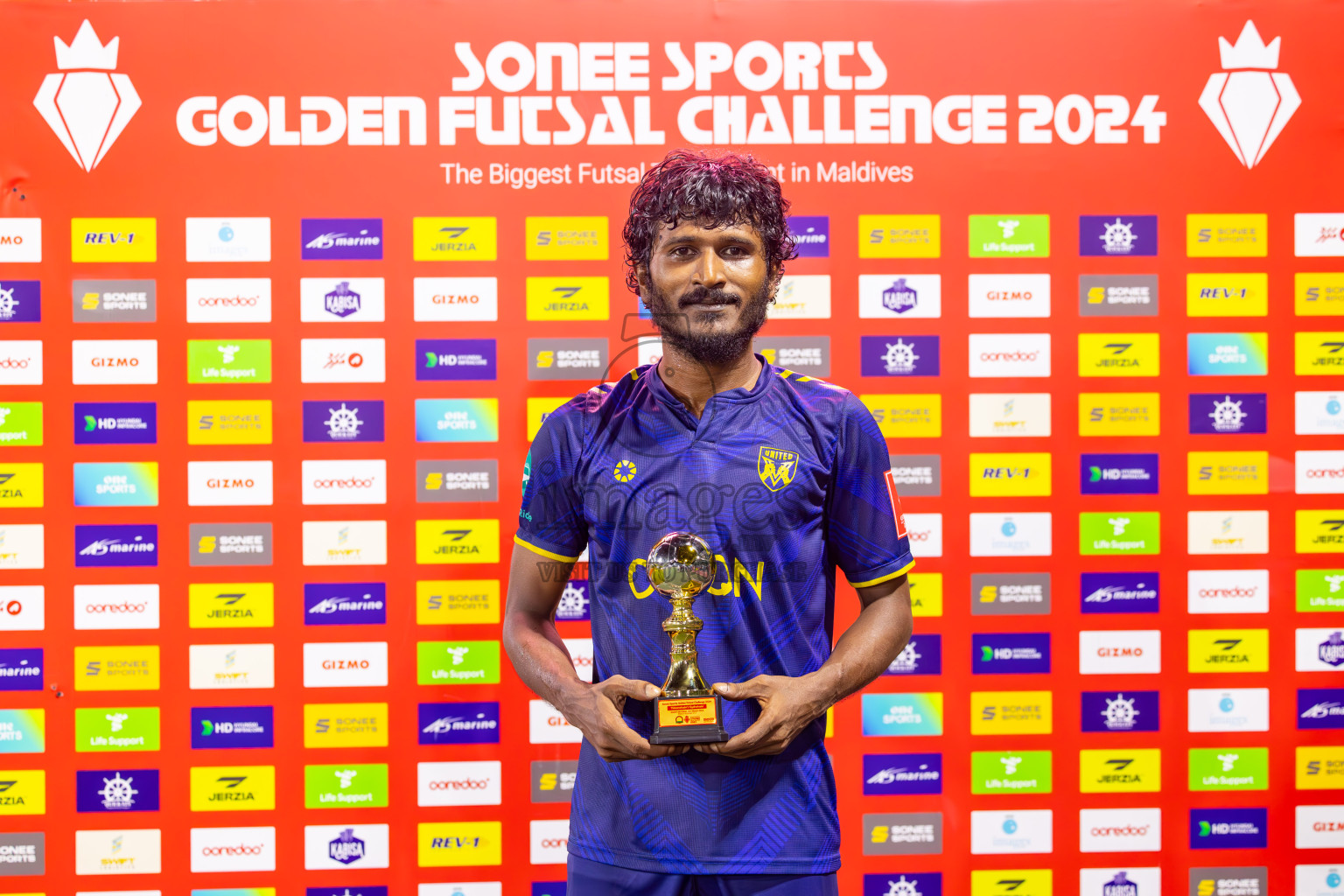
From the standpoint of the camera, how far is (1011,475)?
240cm

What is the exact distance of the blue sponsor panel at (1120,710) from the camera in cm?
242

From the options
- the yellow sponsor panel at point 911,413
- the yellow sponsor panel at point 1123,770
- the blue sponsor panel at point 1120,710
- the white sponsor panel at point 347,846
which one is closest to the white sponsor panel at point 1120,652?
the blue sponsor panel at point 1120,710

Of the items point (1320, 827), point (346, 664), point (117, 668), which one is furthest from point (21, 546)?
point (1320, 827)

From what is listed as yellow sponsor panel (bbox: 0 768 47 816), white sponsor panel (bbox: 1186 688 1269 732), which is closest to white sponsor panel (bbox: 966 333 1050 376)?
white sponsor panel (bbox: 1186 688 1269 732)

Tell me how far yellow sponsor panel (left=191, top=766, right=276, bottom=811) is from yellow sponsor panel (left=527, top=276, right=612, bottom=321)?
1.47 metres

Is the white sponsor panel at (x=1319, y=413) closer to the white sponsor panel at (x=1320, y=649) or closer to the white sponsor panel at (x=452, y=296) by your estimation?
the white sponsor panel at (x=1320, y=649)

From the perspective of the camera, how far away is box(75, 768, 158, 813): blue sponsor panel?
2371 millimetres

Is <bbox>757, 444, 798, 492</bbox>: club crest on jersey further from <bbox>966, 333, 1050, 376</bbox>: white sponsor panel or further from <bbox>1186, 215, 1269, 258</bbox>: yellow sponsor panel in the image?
<bbox>1186, 215, 1269, 258</bbox>: yellow sponsor panel

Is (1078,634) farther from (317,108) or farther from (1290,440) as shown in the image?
(317,108)

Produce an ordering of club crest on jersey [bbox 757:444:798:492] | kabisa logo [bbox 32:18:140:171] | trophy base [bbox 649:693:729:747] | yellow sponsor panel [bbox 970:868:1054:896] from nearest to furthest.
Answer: trophy base [bbox 649:693:729:747], club crest on jersey [bbox 757:444:798:492], kabisa logo [bbox 32:18:140:171], yellow sponsor panel [bbox 970:868:1054:896]

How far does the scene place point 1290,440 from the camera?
7.97 feet

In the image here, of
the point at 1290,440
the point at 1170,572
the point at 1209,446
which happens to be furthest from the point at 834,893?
the point at 1290,440

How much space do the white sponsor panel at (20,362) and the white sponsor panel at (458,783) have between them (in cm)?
150

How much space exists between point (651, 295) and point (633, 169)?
100 centimetres
